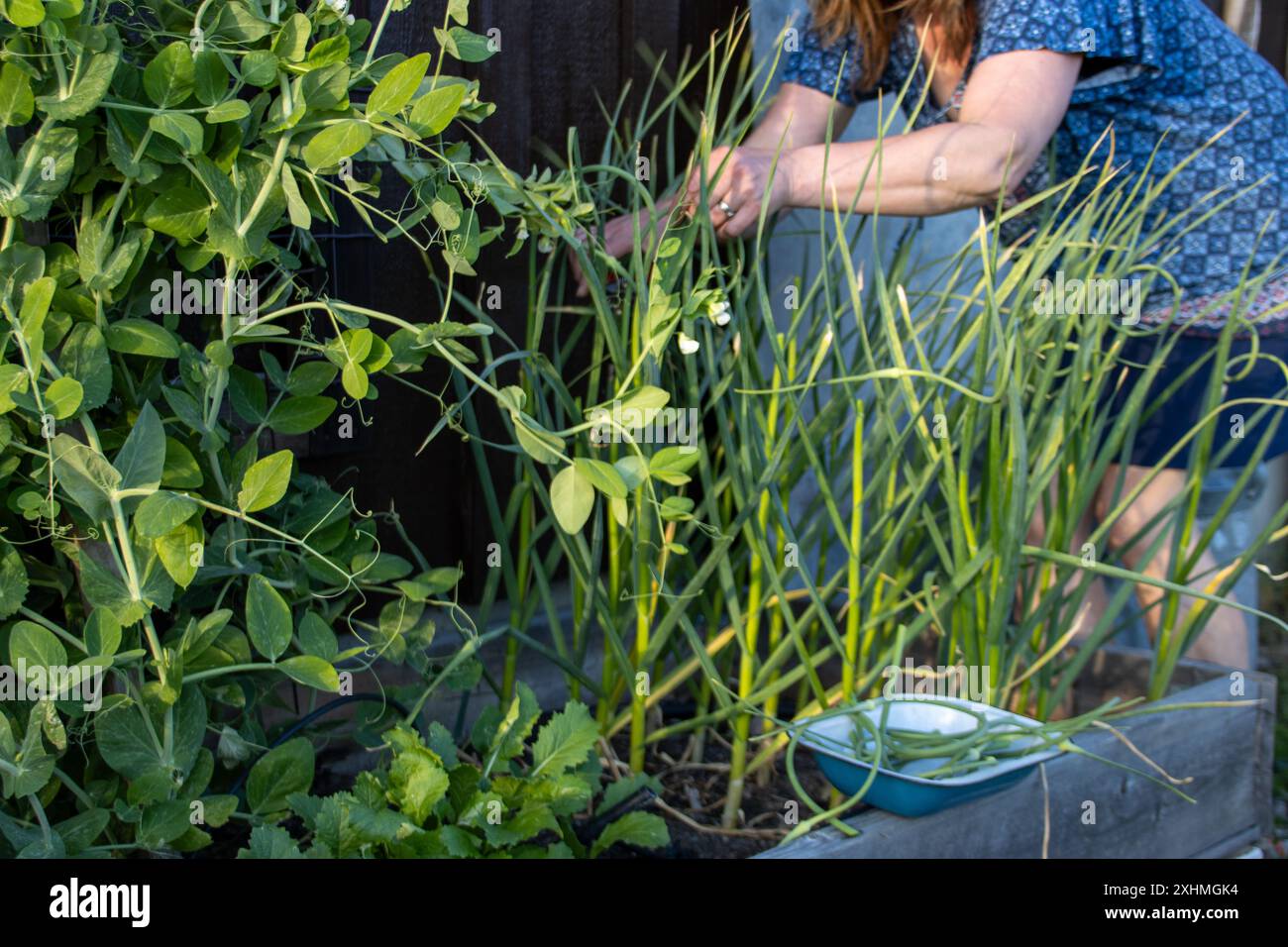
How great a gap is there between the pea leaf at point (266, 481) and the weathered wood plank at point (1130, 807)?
Result: 49cm

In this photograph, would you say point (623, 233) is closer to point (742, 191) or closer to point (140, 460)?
point (742, 191)

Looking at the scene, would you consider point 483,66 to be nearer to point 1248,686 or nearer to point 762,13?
point 762,13

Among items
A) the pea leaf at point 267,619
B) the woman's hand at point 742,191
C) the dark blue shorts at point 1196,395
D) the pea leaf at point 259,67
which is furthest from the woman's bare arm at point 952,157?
the pea leaf at point 267,619

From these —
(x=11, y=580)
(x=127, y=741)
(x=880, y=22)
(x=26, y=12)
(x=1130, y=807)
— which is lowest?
(x=1130, y=807)

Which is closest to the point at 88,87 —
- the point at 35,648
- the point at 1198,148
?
Result: the point at 35,648

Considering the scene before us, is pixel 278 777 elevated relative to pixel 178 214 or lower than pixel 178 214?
lower

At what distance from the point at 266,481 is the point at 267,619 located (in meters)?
0.10

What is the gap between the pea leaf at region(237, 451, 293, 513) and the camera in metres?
0.87

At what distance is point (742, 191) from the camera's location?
1290 millimetres

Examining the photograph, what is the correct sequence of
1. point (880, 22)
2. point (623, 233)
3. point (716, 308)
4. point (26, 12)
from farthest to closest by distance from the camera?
point (880, 22)
point (623, 233)
point (716, 308)
point (26, 12)

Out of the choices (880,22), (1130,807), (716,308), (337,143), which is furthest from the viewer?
(880,22)

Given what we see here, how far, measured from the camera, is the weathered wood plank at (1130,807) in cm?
108

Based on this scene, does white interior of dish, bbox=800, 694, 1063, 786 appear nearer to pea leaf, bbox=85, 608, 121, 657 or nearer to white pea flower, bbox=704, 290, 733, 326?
white pea flower, bbox=704, 290, 733, 326

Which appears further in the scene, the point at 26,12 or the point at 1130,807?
the point at 1130,807
